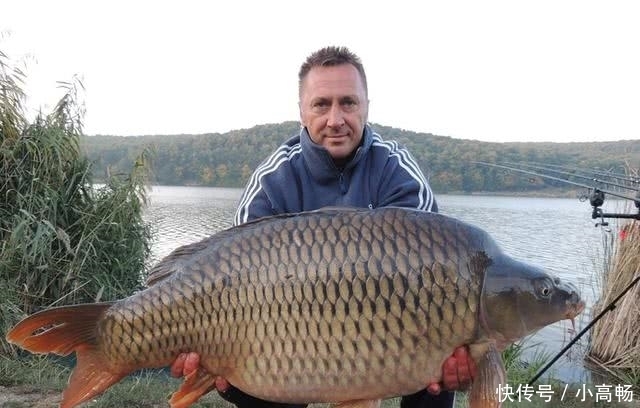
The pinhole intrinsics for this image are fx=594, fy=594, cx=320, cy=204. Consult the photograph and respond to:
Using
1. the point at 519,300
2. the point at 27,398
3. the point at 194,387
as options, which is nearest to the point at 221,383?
the point at 194,387

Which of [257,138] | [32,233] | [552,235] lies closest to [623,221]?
[32,233]

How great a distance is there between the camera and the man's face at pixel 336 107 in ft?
6.29

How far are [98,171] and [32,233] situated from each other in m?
0.84

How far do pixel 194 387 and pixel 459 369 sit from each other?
0.69 meters

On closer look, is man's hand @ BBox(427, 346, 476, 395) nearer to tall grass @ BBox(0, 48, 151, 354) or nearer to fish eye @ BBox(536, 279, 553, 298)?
fish eye @ BBox(536, 279, 553, 298)

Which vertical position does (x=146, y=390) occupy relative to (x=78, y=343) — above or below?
below

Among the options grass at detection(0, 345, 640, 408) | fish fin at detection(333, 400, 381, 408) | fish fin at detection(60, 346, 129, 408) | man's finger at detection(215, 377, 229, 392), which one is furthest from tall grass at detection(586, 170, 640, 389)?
fish fin at detection(60, 346, 129, 408)

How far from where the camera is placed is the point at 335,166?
2.00 metres

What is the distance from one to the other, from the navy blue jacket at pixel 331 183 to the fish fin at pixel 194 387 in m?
0.55

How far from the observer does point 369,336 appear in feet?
4.53

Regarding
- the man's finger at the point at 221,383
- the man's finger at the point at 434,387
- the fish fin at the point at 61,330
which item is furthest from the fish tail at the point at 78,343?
the man's finger at the point at 434,387

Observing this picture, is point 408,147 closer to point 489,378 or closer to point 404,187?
point 404,187

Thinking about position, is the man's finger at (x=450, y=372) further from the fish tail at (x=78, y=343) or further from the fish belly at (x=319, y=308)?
the fish tail at (x=78, y=343)

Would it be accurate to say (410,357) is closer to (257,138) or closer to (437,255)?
(437,255)
